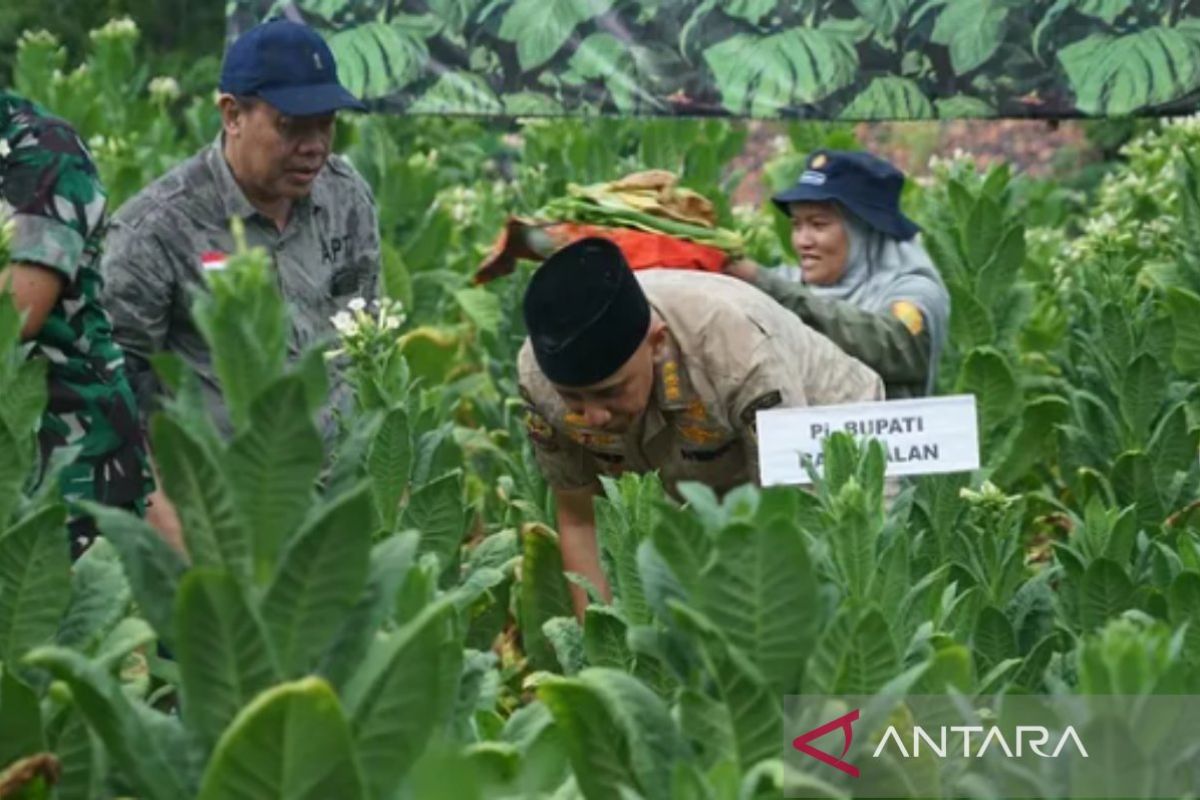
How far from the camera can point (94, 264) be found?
5.47m

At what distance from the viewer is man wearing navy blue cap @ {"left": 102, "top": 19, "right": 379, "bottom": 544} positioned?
21.1ft

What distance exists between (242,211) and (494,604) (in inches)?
43.5

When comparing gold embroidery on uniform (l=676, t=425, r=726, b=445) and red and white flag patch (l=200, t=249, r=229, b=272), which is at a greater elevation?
red and white flag patch (l=200, t=249, r=229, b=272)

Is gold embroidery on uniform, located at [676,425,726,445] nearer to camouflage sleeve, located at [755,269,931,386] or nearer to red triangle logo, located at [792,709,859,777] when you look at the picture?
camouflage sleeve, located at [755,269,931,386]

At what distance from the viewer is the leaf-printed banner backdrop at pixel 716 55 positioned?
837cm

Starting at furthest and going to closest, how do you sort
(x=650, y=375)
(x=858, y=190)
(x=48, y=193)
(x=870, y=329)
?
(x=858, y=190) < (x=870, y=329) < (x=650, y=375) < (x=48, y=193)

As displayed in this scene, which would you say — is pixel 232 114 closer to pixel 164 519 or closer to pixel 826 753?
pixel 164 519

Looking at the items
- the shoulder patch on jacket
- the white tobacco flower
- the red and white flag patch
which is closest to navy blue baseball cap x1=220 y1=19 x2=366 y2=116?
the red and white flag patch

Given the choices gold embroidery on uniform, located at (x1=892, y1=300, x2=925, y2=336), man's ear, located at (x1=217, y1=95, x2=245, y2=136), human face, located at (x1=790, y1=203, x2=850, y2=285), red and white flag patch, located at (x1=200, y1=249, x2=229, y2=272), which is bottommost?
gold embroidery on uniform, located at (x1=892, y1=300, x2=925, y2=336)

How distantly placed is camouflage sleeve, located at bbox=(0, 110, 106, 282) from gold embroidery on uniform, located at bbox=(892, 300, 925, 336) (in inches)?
109

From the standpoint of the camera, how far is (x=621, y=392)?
559 centimetres

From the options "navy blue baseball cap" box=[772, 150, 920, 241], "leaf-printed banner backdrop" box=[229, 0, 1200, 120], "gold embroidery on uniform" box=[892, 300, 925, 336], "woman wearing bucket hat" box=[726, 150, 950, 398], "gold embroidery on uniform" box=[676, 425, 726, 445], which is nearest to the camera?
"gold embroidery on uniform" box=[676, 425, 726, 445]

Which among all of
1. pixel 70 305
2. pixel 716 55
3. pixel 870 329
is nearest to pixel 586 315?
pixel 70 305

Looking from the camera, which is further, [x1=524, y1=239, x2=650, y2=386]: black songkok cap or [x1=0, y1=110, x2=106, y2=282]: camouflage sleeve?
[x1=524, y1=239, x2=650, y2=386]: black songkok cap
